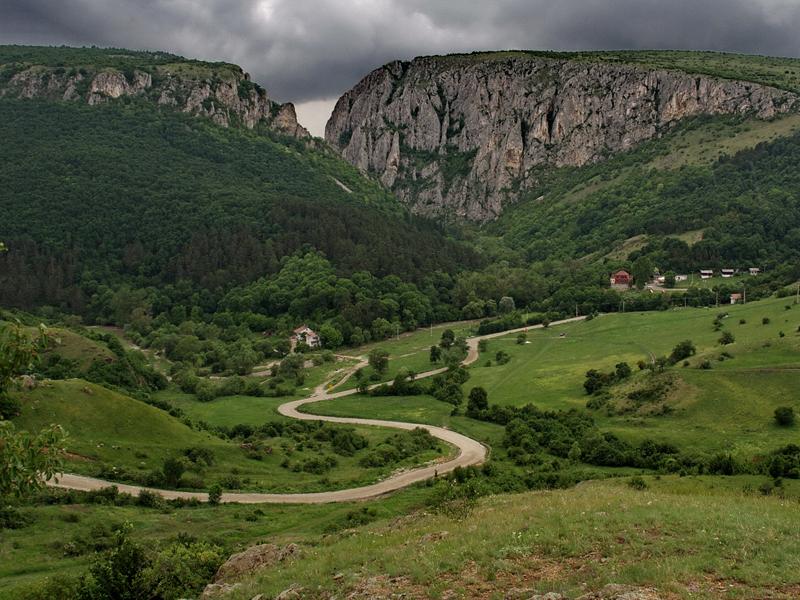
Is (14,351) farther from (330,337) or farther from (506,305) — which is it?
(506,305)

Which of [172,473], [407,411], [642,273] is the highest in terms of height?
[642,273]

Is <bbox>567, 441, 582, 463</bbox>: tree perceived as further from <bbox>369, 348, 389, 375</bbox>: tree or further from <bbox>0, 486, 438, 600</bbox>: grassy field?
<bbox>369, 348, 389, 375</bbox>: tree

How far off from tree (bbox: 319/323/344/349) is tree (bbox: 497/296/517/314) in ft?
153

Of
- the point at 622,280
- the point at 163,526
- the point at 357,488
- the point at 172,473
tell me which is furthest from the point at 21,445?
the point at 622,280

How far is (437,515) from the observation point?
34.7 metres

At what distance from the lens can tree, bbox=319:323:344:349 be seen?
15138 centimetres

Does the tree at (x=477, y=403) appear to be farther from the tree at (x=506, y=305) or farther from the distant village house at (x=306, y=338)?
the tree at (x=506, y=305)

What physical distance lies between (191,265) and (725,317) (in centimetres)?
13454

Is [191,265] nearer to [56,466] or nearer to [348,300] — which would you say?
[348,300]

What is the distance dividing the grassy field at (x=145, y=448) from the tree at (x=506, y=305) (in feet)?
338

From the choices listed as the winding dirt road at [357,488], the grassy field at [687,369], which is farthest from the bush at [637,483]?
the grassy field at [687,369]

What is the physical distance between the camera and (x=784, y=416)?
70562mm

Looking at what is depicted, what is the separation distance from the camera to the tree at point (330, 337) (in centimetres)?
15138

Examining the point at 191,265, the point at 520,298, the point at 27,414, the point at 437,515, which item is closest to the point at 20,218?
the point at 191,265
